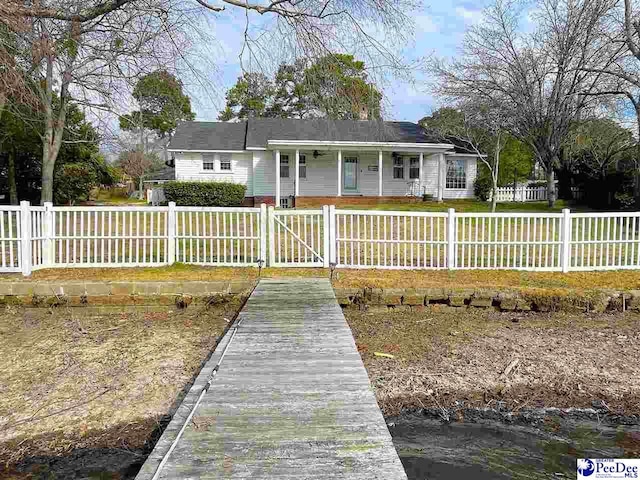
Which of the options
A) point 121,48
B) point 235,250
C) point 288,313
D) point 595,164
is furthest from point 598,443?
point 595,164

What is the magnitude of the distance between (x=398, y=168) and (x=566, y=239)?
16059 mm

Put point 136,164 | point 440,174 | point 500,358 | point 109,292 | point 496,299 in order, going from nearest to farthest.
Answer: point 500,358
point 496,299
point 109,292
point 440,174
point 136,164

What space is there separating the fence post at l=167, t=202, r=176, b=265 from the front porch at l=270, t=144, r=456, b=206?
14.0 metres

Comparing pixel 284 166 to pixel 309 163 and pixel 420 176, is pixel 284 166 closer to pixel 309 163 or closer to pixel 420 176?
pixel 309 163

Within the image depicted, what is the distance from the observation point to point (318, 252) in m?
9.22

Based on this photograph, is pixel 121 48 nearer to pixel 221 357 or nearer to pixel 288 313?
pixel 288 313

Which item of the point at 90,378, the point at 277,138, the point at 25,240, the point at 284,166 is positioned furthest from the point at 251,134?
the point at 90,378

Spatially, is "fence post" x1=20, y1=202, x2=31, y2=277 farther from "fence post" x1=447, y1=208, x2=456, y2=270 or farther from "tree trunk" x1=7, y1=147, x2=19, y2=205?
"tree trunk" x1=7, y1=147, x2=19, y2=205

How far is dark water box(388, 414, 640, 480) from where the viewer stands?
3.68 metres

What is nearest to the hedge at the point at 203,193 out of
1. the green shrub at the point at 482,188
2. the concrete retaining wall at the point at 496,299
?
the green shrub at the point at 482,188

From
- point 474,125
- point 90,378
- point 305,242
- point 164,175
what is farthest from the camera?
point 164,175

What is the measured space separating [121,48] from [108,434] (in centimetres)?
725

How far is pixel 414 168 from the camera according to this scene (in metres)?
24.7

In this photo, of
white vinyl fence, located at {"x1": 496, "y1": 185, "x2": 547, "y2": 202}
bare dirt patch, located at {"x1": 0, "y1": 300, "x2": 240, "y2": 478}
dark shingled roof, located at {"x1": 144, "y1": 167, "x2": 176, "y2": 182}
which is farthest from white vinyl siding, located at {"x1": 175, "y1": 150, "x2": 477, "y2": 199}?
bare dirt patch, located at {"x1": 0, "y1": 300, "x2": 240, "y2": 478}
